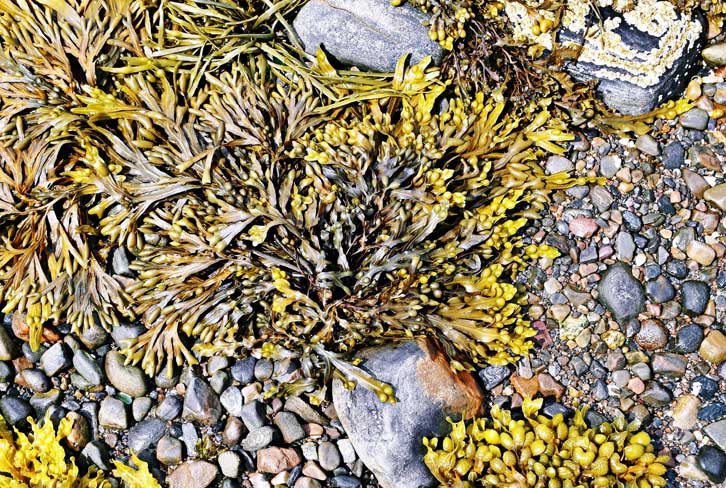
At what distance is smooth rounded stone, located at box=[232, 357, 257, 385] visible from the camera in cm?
310

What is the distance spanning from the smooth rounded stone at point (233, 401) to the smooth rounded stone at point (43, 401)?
782 millimetres

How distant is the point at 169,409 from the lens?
3.06 metres

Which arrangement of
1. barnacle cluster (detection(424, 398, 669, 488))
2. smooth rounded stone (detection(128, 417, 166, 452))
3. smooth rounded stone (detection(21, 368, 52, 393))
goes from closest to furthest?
barnacle cluster (detection(424, 398, 669, 488)) < smooth rounded stone (detection(128, 417, 166, 452)) < smooth rounded stone (detection(21, 368, 52, 393))

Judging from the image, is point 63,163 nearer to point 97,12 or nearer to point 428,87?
point 97,12

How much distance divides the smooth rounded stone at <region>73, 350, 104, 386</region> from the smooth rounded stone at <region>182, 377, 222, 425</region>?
0.43m

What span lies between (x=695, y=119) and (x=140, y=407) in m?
3.06

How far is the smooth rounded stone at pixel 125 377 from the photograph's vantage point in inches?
121

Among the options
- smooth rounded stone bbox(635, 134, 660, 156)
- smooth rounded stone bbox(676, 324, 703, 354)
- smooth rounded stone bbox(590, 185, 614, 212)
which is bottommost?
smooth rounded stone bbox(676, 324, 703, 354)

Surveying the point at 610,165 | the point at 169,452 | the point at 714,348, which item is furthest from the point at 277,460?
the point at 610,165

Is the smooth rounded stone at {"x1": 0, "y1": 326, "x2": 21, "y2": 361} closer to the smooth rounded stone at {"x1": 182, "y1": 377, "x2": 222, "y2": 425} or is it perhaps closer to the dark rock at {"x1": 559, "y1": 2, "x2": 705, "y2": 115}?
the smooth rounded stone at {"x1": 182, "y1": 377, "x2": 222, "y2": 425}

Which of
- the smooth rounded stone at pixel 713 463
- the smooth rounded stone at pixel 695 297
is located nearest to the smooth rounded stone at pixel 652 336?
the smooth rounded stone at pixel 695 297

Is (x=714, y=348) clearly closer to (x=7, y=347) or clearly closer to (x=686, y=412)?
(x=686, y=412)

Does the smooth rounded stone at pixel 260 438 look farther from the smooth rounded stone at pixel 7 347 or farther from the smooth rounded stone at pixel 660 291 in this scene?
the smooth rounded stone at pixel 660 291

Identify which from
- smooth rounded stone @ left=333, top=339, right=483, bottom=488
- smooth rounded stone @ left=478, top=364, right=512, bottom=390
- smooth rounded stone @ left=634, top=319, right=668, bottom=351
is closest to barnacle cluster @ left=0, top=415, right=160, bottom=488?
smooth rounded stone @ left=333, top=339, right=483, bottom=488
